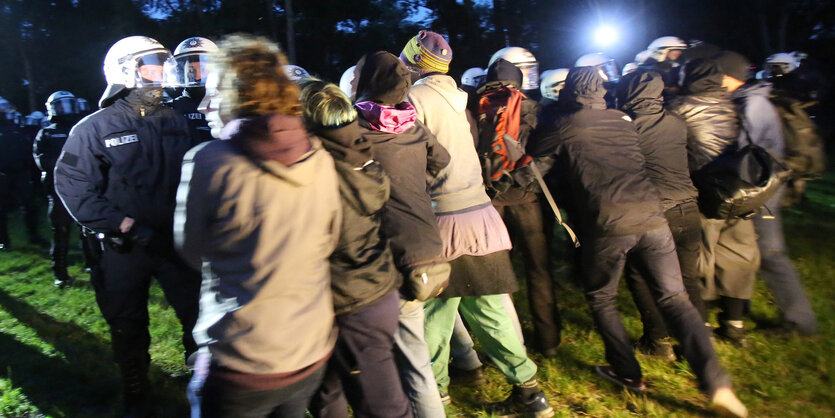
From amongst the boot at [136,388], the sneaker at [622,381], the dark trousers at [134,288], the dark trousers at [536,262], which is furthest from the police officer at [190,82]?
the sneaker at [622,381]

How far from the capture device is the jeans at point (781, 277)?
4.29 meters

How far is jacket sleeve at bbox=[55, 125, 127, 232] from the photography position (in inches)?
118

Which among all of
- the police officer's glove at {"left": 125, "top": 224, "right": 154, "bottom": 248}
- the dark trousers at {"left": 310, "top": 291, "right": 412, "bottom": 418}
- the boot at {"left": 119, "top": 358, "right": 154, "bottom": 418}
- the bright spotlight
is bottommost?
the boot at {"left": 119, "top": 358, "right": 154, "bottom": 418}

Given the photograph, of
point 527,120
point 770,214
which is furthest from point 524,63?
point 770,214

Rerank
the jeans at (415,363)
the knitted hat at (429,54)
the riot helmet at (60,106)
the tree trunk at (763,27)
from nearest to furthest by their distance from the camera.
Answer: the jeans at (415,363) → the knitted hat at (429,54) → the riot helmet at (60,106) → the tree trunk at (763,27)

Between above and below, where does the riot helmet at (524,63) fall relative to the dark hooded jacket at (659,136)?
above

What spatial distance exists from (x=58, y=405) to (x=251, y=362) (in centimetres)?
277

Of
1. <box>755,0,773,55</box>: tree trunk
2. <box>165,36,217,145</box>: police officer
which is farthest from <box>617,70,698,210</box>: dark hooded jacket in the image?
<box>755,0,773,55</box>: tree trunk

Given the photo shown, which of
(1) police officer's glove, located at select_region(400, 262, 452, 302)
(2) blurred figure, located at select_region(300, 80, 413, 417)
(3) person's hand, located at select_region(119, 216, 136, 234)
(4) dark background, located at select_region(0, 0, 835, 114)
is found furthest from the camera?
(4) dark background, located at select_region(0, 0, 835, 114)

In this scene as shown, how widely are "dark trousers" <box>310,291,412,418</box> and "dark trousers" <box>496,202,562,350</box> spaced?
1809 millimetres

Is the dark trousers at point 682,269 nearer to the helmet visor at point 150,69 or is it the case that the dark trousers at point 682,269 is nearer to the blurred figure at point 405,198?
the blurred figure at point 405,198

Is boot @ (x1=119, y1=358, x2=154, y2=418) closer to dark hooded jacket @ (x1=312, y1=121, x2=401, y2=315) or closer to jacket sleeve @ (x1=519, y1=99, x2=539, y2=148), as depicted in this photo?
dark hooded jacket @ (x1=312, y1=121, x2=401, y2=315)

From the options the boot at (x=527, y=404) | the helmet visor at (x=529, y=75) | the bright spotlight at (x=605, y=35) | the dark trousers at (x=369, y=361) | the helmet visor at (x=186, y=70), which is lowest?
the boot at (x=527, y=404)

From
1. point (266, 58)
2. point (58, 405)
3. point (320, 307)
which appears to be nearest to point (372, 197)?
point (320, 307)
